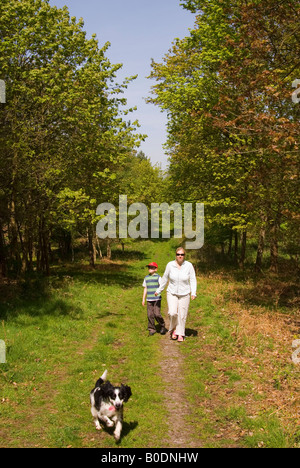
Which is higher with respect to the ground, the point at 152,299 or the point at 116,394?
the point at 152,299

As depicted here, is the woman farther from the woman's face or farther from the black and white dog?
the black and white dog

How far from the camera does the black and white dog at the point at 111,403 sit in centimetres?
606

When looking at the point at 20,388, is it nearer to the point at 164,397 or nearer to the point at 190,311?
the point at 164,397

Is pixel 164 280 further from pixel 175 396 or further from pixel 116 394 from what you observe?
pixel 116 394

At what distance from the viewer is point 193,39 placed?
21.4m

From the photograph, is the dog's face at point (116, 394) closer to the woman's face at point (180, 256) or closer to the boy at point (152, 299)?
the woman's face at point (180, 256)

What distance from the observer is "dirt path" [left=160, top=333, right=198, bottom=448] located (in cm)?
643

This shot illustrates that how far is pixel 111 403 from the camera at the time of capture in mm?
6145

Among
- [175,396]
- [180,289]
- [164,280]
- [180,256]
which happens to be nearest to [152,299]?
[164,280]

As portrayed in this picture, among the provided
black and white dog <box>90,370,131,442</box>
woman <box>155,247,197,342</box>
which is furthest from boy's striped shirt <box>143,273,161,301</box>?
black and white dog <box>90,370,131,442</box>

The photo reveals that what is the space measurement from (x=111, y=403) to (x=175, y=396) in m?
2.35

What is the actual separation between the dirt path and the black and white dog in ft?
3.04

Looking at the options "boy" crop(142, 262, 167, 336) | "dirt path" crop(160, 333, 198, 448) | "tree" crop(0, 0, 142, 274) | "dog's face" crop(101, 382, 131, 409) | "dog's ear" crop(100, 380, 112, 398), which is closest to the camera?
"dog's face" crop(101, 382, 131, 409)

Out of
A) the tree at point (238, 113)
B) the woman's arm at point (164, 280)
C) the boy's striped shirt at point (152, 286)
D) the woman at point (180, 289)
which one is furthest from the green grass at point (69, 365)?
the tree at point (238, 113)
